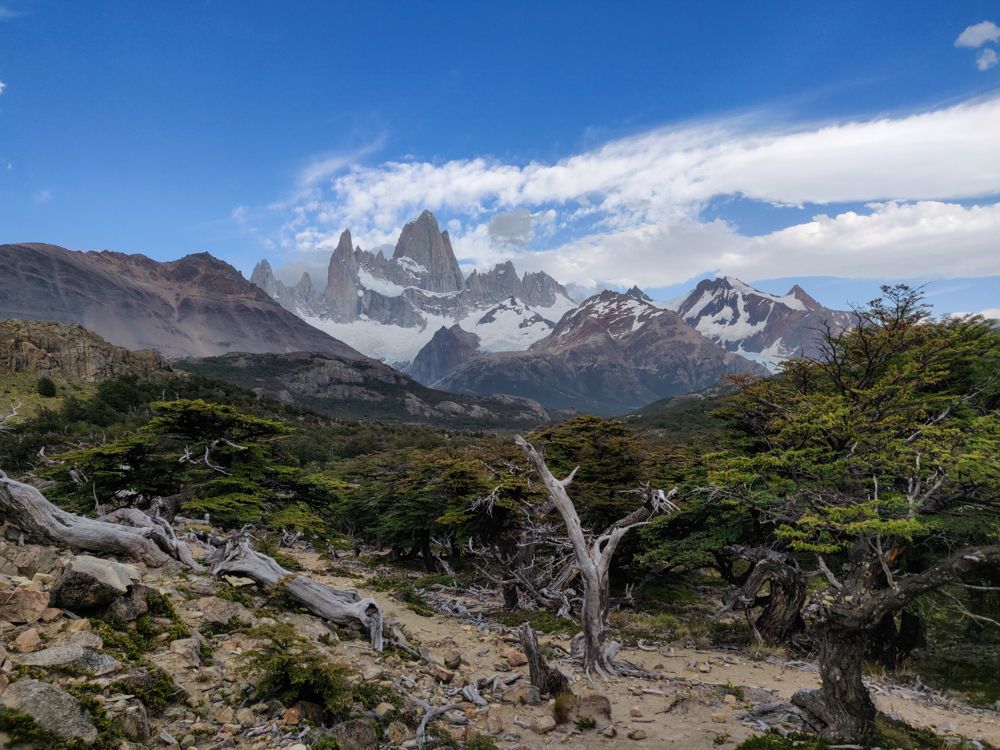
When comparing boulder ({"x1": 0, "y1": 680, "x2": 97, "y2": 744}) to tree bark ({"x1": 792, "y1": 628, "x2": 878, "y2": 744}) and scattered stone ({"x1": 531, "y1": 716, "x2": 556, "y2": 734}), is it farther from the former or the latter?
tree bark ({"x1": 792, "y1": 628, "x2": 878, "y2": 744})

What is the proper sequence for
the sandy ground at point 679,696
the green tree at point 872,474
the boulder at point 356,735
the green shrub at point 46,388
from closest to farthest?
the boulder at point 356,735 < the green tree at point 872,474 < the sandy ground at point 679,696 < the green shrub at point 46,388

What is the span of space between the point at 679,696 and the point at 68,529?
12.5 meters

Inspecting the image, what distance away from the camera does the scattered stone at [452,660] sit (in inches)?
415

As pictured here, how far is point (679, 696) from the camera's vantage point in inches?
374

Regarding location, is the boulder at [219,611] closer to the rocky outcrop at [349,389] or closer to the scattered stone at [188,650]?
the scattered stone at [188,650]

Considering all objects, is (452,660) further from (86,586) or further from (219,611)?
(86,586)

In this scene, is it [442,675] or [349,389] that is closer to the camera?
[442,675]

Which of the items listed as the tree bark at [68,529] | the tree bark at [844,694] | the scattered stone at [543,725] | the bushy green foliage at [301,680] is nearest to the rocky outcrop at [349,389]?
the tree bark at [68,529]

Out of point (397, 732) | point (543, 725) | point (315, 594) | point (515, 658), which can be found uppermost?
point (315, 594)

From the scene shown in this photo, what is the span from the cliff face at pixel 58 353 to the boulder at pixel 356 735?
176 feet

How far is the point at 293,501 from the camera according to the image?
15.7 meters

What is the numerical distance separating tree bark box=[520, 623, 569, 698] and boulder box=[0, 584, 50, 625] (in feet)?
24.6

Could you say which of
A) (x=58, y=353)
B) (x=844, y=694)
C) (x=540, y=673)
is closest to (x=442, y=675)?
(x=540, y=673)

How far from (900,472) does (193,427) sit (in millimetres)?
18591
